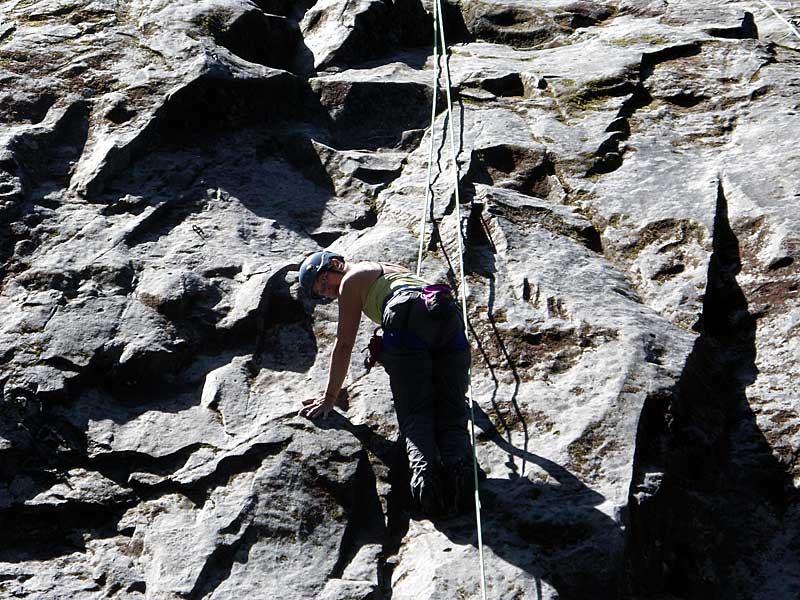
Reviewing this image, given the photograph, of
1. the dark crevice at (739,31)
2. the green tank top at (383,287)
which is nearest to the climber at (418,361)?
the green tank top at (383,287)

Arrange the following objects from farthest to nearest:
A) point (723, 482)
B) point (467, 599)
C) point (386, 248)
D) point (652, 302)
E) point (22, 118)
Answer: point (22, 118) → point (386, 248) → point (652, 302) → point (723, 482) → point (467, 599)

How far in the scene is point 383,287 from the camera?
652 centimetres

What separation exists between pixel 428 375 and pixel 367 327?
1488 mm

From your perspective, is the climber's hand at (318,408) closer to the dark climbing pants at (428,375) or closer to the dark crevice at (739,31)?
the dark climbing pants at (428,375)

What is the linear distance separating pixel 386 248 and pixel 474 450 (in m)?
2.83

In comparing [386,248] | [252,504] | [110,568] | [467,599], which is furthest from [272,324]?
[467,599]

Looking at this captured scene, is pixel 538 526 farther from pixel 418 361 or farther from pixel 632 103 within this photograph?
pixel 632 103

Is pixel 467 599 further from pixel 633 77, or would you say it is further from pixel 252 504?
pixel 633 77

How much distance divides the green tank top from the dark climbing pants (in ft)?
0.59

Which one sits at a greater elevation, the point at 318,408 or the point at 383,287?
the point at 383,287

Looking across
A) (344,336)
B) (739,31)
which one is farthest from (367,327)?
(739,31)

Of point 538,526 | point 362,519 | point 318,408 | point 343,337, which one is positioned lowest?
point 538,526

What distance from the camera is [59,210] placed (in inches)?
340

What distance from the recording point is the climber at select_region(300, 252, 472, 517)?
19.5 feet
